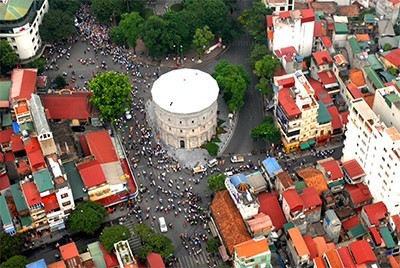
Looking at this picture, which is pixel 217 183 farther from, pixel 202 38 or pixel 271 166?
pixel 202 38

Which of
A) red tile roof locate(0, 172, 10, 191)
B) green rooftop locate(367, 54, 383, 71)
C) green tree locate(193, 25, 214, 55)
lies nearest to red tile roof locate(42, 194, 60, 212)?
red tile roof locate(0, 172, 10, 191)

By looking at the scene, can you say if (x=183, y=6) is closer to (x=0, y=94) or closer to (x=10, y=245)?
(x=0, y=94)

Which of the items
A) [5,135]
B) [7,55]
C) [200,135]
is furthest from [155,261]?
[7,55]

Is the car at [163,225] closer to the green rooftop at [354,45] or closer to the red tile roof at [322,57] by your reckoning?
the red tile roof at [322,57]

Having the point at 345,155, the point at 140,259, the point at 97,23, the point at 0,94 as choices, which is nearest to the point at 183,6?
the point at 97,23

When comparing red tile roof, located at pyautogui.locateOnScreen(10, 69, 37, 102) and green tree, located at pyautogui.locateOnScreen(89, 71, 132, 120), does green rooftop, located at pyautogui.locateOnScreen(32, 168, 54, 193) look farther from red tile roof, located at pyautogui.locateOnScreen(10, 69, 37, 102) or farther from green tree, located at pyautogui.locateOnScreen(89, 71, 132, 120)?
red tile roof, located at pyautogui.locateOnScreen(10, 69, 37, 102)

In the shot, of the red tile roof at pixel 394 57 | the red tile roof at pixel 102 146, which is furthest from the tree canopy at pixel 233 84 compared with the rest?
the red tile roof at pixel 394 57

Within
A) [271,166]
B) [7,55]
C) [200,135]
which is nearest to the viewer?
[271,166]
